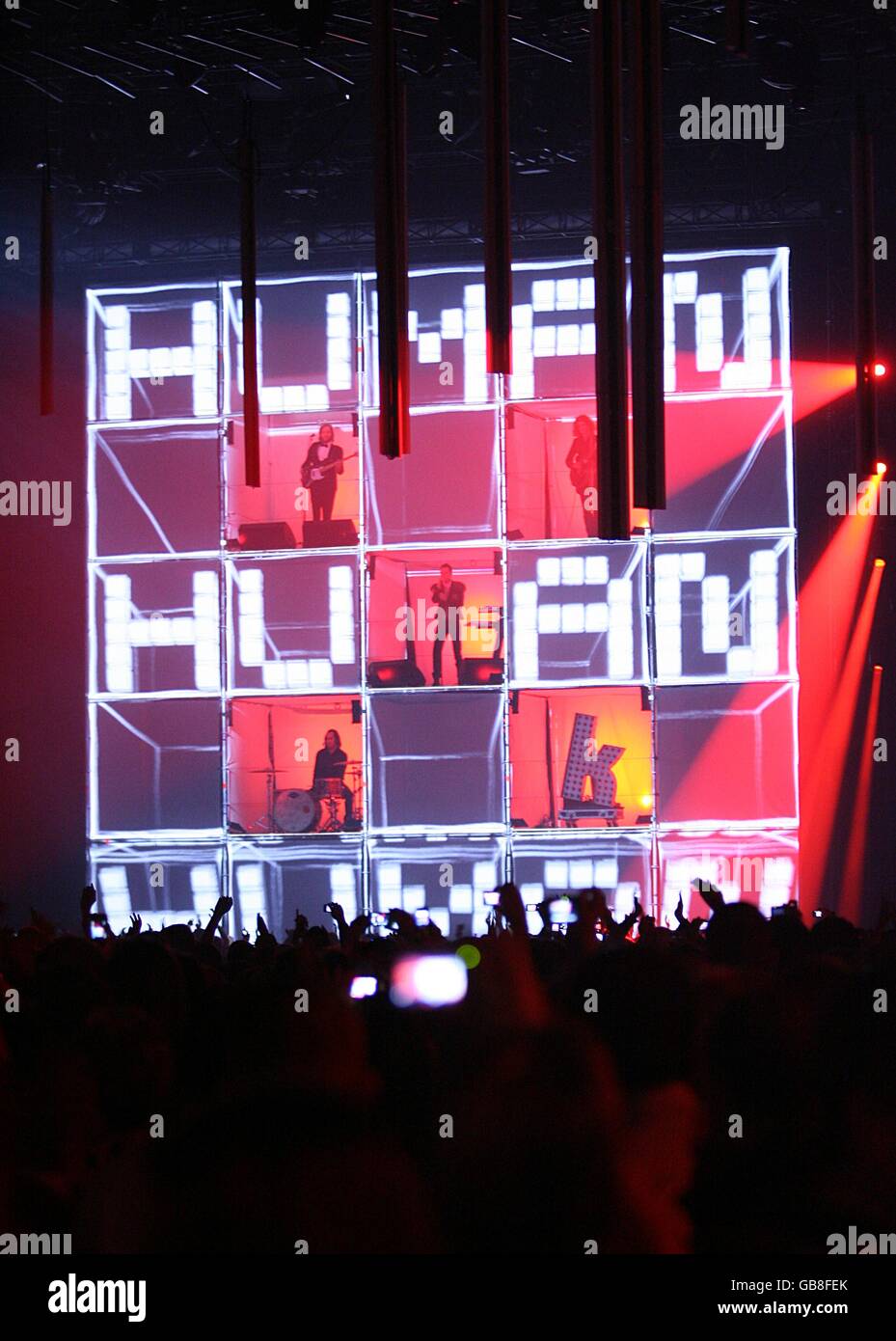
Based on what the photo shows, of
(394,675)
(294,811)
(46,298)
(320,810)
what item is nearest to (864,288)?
(46,298)

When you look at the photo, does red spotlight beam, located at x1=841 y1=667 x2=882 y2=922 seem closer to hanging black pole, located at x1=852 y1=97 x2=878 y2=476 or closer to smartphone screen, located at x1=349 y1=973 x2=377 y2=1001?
hanging black pole, located at x1=852 y1=97 x2=878 y2=476

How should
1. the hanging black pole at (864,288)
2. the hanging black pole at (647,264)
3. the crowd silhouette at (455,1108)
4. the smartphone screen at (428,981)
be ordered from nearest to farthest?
1. the crowd silhouette at (455,1108)
2. the smartphone screen at (428,981)
3. the hanging black pole at (647,264)
4. the hanging black pole at (864,288)

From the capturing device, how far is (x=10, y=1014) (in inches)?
138

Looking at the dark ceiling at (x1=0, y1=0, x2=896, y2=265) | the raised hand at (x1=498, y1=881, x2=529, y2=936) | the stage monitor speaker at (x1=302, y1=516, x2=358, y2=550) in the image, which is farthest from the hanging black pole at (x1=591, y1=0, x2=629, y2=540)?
the stage monitor speaker at (x1=302, y1=516, x2=358, y2=550)

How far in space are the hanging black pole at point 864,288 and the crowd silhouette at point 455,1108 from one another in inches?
194

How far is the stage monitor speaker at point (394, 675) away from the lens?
13.4 m

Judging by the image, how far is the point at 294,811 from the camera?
13336mm

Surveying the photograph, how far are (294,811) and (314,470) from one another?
2862 mm

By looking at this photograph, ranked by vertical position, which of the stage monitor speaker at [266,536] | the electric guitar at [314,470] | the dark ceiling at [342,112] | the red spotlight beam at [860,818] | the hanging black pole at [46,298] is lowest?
the red spotlight beam at [860,818]

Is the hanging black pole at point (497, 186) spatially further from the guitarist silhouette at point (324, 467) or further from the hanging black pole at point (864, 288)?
the guitarist silhouette at point (324, 467)

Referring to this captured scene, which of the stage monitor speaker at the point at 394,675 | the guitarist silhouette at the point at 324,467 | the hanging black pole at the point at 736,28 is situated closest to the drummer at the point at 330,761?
the stage monitor speaker at the point at 394,675

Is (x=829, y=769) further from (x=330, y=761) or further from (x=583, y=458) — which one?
(x=330, y=761)

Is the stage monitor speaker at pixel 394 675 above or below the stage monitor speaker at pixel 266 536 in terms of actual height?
below
